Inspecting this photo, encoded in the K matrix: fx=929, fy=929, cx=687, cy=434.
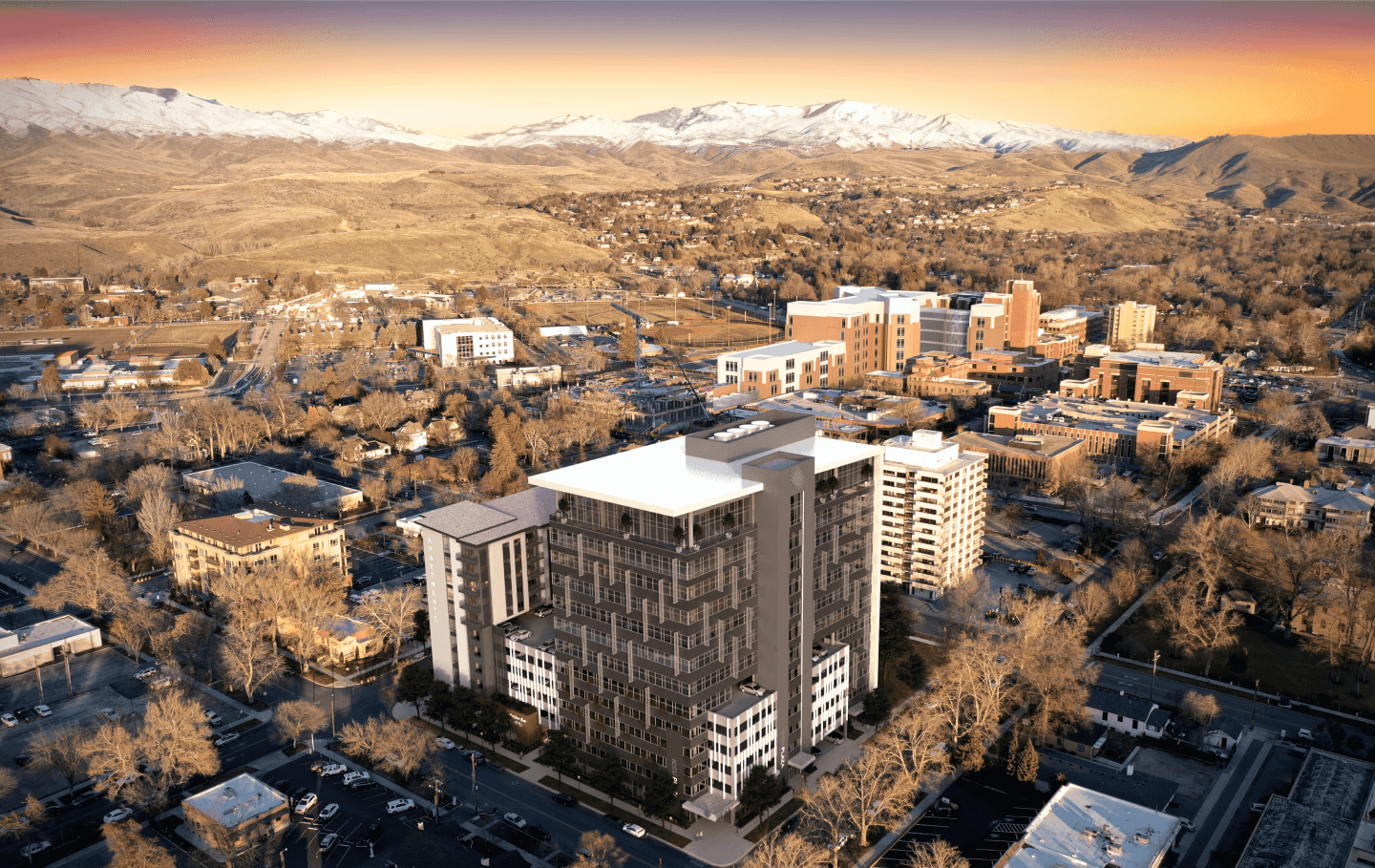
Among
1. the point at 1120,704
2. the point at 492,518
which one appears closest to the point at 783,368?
the point at 492,518

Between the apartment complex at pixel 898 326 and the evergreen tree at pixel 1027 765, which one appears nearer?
the evergreen tree at pixel 1027 765

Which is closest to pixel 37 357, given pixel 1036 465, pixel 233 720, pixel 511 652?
pixel 233 720

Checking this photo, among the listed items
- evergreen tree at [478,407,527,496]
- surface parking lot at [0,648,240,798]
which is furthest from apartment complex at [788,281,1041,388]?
surface parking lot at [0,648,240,798]

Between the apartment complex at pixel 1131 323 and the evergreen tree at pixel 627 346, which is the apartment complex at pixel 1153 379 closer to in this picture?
the apartment complex at pixel 1131 323

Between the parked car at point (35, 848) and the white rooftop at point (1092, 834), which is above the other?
the white rooftop at point (1092, 834)

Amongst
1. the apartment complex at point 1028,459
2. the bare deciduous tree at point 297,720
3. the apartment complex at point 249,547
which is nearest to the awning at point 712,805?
the bare deciduous tree at point 297,720

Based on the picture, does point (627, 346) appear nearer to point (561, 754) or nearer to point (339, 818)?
point (561, 754)
